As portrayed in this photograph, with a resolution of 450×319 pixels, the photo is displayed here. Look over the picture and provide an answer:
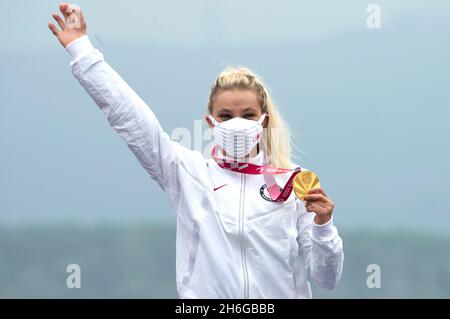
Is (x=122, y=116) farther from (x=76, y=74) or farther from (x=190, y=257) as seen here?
(x=190, y=257)

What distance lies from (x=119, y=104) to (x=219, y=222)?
1.87 feet

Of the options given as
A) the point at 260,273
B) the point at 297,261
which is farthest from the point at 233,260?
the point at 297,261

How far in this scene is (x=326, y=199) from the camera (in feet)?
8.82

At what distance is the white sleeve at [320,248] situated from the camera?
272cm

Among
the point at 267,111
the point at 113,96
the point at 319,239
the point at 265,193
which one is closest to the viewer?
the point at 113,96

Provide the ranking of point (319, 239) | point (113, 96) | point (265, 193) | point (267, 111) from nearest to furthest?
point (113, 96) → point (319, 239) → point (265, 193) → point (267, 111)

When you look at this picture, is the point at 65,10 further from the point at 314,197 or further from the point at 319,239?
the point at 319,239

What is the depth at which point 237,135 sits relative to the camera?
2.89 metres

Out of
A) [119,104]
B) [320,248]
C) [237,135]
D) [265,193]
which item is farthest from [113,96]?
[320,248]

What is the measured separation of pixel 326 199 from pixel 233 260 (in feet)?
1.33

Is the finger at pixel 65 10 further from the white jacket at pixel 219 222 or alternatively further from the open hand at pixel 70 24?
the white jacket at pixel 219 222

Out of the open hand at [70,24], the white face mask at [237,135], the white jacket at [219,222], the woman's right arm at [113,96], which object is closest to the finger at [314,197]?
the white jacket at [219,222]

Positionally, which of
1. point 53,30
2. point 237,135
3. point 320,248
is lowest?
point 320,248
